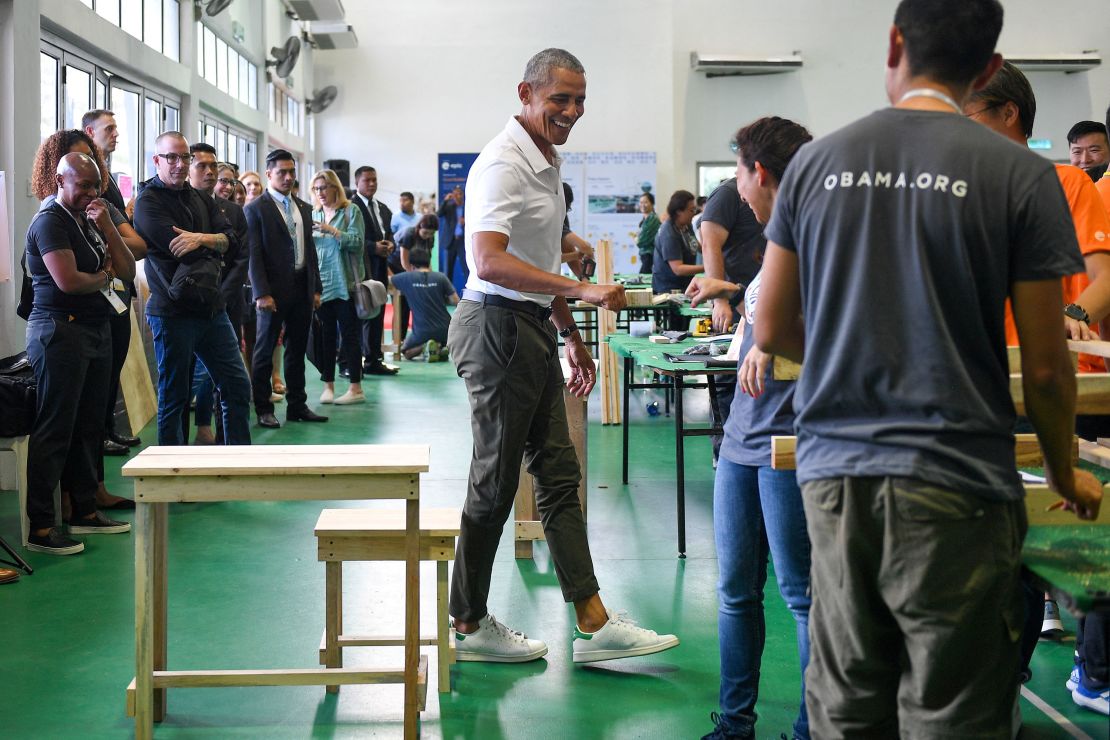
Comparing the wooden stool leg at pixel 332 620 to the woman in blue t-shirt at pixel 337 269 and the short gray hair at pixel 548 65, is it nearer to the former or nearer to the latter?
the short gray hair at pixel 548 65

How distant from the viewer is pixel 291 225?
6879 millimetres

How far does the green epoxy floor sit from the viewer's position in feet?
9.08

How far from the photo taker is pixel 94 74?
766 centimetres

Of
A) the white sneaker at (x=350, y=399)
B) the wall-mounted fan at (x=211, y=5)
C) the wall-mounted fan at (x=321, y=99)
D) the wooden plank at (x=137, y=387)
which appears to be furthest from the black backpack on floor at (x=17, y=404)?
the wall-mounted fan at (x=321, y=99)

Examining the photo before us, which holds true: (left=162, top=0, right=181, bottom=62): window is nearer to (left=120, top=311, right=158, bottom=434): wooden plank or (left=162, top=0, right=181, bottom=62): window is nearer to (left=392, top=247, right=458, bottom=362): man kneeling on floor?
(left=392, top=247, right=458, bottom=362): man kneeling on floor

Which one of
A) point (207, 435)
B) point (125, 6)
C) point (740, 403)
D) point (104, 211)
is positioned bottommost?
point (207, 435)

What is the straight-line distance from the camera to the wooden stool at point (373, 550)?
2.85m

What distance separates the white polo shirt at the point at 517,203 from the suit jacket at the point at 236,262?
11.8 ft

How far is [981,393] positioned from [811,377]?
225 mm

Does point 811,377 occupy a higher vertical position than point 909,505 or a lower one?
higher

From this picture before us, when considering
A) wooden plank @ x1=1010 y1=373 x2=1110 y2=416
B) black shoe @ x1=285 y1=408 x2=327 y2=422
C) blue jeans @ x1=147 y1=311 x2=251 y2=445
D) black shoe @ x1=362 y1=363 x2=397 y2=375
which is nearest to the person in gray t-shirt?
wooden plank @ x1=1010 y1=373 x2=1110 y2=416

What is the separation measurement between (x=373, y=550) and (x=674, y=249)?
565 centimetres

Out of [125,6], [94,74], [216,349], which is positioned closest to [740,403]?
[216,349]

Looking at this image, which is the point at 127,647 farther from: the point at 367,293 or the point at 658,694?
the point at 367,293
